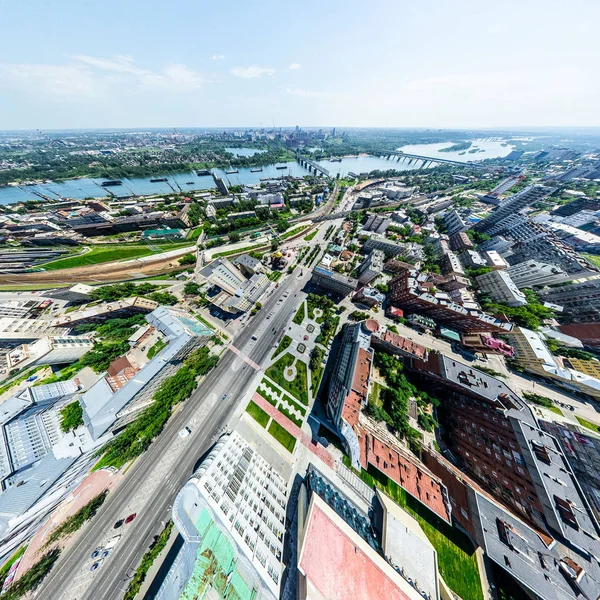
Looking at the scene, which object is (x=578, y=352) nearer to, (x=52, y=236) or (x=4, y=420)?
(x=4, y=420)

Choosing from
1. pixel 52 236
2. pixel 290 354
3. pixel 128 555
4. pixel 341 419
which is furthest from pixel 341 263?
pixel 52 236

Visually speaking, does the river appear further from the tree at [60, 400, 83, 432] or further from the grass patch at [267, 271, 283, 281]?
the tree at [60, 400, 83, 432]

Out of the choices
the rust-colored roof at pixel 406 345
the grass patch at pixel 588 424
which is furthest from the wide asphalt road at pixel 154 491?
the grass patch at pixel 588 424

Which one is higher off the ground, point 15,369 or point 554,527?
point 15,369

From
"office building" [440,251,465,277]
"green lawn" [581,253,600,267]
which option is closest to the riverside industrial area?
"green lawn" [581,253,600,267]

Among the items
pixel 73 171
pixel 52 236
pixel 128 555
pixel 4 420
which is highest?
pixel 73 171

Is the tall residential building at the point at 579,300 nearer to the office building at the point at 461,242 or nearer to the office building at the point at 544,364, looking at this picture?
the office building at the point at 544,364
